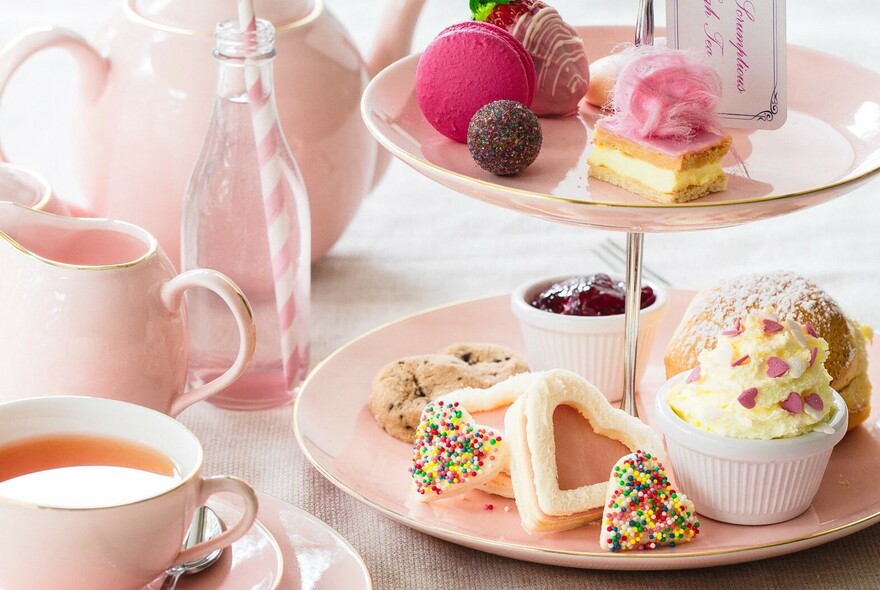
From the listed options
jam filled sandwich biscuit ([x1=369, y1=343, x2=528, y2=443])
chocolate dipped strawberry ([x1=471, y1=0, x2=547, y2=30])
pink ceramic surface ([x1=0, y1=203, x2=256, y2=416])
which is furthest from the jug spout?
chocolate dipped strawberry ([x1=471, y1=0, x2=547, y2=30])

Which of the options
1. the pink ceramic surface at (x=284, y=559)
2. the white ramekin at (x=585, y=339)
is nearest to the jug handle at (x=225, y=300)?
the pink ceramic surface at (x=284, y=559)

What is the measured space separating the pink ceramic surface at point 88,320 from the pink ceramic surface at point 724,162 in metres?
0.20

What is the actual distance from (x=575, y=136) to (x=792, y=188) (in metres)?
0.21

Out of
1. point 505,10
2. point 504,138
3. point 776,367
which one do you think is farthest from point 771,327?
point 505,10

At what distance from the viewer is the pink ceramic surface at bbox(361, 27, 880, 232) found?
0.80 m

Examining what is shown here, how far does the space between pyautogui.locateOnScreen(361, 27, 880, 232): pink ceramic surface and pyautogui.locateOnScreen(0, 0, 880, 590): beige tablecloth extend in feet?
0.91

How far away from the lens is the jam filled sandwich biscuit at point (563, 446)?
87cm

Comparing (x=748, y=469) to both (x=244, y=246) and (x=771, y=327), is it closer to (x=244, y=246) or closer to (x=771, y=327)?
(x=771, y=327)

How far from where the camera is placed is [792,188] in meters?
0.84

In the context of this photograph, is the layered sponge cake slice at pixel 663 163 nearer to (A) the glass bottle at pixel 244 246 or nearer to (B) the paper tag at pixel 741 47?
(B) the paper tag at pixel 741 47

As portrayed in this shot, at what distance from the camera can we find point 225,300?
94cm

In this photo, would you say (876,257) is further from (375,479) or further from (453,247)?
(375,479)

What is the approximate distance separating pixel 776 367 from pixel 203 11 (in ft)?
2.31

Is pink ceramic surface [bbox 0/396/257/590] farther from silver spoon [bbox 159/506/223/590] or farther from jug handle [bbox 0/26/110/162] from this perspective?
jug handle [bbox 0/26/110/162]
